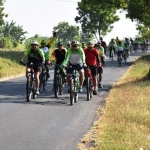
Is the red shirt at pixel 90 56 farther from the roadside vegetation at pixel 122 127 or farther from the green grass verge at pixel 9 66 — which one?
the green grass verge at pixel 9 66

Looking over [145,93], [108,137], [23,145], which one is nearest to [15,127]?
[23,145]

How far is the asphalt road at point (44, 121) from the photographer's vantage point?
Answer: 8.12 metres

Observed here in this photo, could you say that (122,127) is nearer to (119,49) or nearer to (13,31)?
(119,49)

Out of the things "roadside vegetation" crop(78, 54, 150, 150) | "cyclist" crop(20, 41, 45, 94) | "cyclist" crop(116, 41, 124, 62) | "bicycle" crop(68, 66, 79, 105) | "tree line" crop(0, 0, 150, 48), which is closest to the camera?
"roadside vegetation" crop(78, 54, 150, 150)

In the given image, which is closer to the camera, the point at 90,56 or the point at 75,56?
the point at 75,56

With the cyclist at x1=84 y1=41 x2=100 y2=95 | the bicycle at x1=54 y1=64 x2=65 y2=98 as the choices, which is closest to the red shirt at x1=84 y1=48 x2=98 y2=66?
the cyclist at x1=84 y1=41 x2=100 y2=95

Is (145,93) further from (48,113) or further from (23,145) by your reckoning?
(23,145)

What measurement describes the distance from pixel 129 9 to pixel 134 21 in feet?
4.29

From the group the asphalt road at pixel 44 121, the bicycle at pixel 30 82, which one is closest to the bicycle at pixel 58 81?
the asphalt road at pixel 44 121

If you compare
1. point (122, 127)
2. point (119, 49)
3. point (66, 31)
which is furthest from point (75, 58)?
point (66, 31)

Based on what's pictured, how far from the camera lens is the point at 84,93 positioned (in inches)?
662

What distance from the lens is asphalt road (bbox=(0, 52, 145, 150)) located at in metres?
8.12

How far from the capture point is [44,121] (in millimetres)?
10312

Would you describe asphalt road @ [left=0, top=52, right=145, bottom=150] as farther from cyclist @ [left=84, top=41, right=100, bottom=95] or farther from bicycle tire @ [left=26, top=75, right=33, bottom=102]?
cyclist @ [left=84, top=41, right=100, bottom=95]
